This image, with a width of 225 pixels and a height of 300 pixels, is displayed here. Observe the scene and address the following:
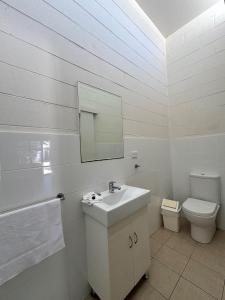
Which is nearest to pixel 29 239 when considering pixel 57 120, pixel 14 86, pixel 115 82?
pixel 57 120

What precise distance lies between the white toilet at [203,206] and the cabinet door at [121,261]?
3.26 feet

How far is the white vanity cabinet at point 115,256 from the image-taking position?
105 cm

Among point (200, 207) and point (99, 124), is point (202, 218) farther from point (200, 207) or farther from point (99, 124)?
point (99, 124)

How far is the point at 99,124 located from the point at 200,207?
1618 mm

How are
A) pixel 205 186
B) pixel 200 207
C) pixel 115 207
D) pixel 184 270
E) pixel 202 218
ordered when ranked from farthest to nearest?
pixel 205 186
pixel 200 207
pixel 202 218
pixel 184 270
pixel 115 207

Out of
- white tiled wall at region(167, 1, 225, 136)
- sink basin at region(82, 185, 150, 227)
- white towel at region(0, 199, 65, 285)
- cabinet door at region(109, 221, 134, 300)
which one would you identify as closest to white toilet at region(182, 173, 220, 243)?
white tiled wall at region(167, 1, 225, 136)

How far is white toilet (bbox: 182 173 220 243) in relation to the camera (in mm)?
1711

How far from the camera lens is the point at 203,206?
185 cm

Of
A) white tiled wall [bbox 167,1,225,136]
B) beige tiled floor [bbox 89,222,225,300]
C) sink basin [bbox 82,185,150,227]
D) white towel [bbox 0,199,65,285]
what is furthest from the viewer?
white tiled wall [bbox 167,1,225,136]

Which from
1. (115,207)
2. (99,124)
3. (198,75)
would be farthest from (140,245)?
(198,75)

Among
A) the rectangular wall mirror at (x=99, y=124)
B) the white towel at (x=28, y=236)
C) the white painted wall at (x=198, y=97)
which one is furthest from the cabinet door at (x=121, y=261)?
the white painted wall at (x=198, y=97)

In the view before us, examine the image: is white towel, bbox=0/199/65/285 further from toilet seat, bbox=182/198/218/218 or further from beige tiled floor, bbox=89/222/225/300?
toilet seat, bbox=182/198/218/218

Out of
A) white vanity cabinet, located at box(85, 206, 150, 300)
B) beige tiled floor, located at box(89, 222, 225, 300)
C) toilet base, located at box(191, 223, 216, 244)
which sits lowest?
beige tiled floor, located at box(89, 222, 225, 300)

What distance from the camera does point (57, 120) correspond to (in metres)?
1.09
